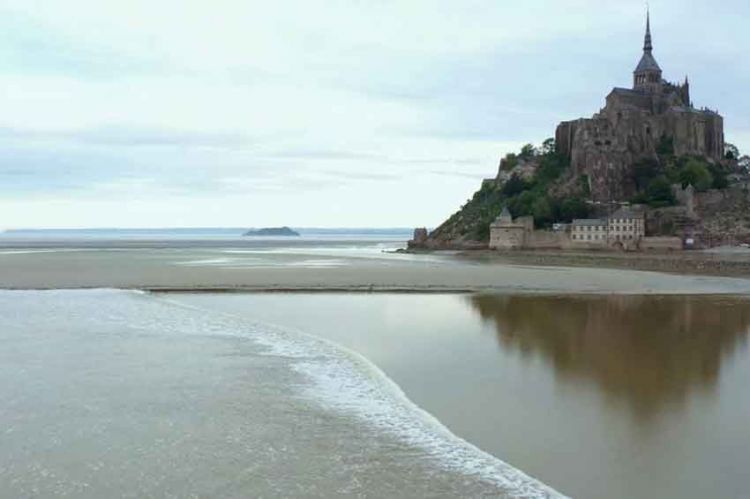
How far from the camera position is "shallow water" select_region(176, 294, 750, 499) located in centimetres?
722

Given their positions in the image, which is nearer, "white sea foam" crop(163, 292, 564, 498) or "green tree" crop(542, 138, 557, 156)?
"white sea foam" crop(163, 292, 564, 498)

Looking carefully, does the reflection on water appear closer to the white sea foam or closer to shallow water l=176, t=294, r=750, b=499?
shallow water l=176, t=294, r=750, b=499

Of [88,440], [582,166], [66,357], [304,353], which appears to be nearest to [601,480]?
[88,440]

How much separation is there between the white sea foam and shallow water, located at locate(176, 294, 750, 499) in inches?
9.4

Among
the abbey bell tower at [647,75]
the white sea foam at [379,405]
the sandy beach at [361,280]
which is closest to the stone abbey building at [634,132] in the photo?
the abbey bell tower at [647,75]

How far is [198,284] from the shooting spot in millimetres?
29766

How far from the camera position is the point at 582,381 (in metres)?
11.1

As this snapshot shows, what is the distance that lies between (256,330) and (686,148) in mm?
68149

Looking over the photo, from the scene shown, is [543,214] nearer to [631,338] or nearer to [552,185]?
[552,185]

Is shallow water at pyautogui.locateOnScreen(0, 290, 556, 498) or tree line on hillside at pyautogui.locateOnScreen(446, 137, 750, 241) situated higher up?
tree line on hillside at pyautogui.locateOnScreen(446, 137, 750, 241)

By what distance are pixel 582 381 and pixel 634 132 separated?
67.9 m

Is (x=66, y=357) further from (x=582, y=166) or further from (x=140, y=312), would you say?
(x=582, y=166)

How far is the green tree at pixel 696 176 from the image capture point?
6888 cm

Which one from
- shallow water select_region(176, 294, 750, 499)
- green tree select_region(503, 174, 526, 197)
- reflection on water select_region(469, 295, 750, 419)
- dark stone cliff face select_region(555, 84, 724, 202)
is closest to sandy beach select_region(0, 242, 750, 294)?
reflection on water select_region(469, 295, 750, 419)
